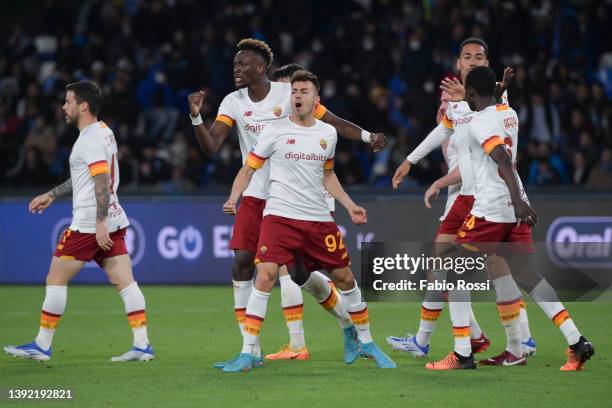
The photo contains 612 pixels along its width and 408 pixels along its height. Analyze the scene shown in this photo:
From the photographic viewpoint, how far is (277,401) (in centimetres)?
790

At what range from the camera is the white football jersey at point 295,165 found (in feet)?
30.4

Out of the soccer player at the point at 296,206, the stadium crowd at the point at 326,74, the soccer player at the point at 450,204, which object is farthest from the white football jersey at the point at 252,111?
the stadium crowd at the point at 326,74

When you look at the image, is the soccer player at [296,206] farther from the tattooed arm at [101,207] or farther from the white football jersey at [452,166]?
the white football jersey at [452,166]

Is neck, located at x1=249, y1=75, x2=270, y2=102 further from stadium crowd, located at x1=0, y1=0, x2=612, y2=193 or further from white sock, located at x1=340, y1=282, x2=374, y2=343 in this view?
stadium crowd, located at x1=0, y1=0, x2=612, y2=193

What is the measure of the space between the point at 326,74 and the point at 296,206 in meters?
12.0

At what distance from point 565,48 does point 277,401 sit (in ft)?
46.5

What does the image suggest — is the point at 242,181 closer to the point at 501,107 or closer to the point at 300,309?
the point at 300,309

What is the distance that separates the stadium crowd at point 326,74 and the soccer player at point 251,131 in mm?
→ 7680

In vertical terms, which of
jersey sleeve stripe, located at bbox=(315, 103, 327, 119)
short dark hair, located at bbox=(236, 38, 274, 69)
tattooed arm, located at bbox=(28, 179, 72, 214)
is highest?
short dark hair, located at bbox=(236, 38, 274, 69)

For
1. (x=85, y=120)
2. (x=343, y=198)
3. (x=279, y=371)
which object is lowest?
(x=279, y=371)

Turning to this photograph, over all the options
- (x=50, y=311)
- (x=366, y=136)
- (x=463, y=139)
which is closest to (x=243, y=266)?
(x=366, y=136)

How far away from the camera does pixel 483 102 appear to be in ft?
29.9

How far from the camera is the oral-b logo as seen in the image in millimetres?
16203

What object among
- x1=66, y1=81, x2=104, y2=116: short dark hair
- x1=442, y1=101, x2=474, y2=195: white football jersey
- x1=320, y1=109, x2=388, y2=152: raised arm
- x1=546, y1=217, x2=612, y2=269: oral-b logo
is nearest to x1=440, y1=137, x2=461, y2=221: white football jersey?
x1=442, y1=101, x2=474, y2=195: white football jersey
